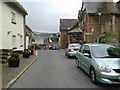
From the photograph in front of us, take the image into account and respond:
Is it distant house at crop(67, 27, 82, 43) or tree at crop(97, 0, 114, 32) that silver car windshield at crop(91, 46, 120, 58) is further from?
distant house at crop(67, 27, 82, 43)

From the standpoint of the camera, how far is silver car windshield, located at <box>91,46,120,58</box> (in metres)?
11.4

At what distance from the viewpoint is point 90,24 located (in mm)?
45500

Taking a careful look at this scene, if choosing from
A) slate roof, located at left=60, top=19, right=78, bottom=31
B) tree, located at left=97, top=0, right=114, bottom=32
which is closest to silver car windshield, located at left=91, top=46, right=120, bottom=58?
tree, located at left=97, top=0, right=114, bottom=32

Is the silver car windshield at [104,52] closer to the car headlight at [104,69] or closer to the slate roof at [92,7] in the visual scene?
the car headlight at [104,69]

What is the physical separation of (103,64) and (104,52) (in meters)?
1.86

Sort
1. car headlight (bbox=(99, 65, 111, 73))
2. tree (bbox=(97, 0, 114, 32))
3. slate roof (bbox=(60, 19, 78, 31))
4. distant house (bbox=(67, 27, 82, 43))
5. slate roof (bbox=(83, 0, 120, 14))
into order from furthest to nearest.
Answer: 1. slate roof (bbox=(60, 19, 78, 31))
2. distant house (bbox=(67, 27, 82, 43))
3. slate roof (bbox=(83, 0, 120, 14))
4. tree (bbox=(97, 0, 114, 32))
5. car headlight (bbox=(99, 65, 111, 73))

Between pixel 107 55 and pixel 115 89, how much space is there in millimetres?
2291

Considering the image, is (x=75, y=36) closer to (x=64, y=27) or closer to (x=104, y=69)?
(x=64, y=27)

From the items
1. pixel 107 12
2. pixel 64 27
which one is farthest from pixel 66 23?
pixel 107 12

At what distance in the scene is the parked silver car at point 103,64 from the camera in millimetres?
9492

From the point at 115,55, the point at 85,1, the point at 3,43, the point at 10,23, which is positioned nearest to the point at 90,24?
the point at 85,1

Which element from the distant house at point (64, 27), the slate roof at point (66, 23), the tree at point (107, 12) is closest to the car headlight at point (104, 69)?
the tree at point (107, 12)

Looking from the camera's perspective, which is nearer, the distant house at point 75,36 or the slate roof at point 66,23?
the distant house at point 75,36

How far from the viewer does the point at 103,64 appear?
999 cm
